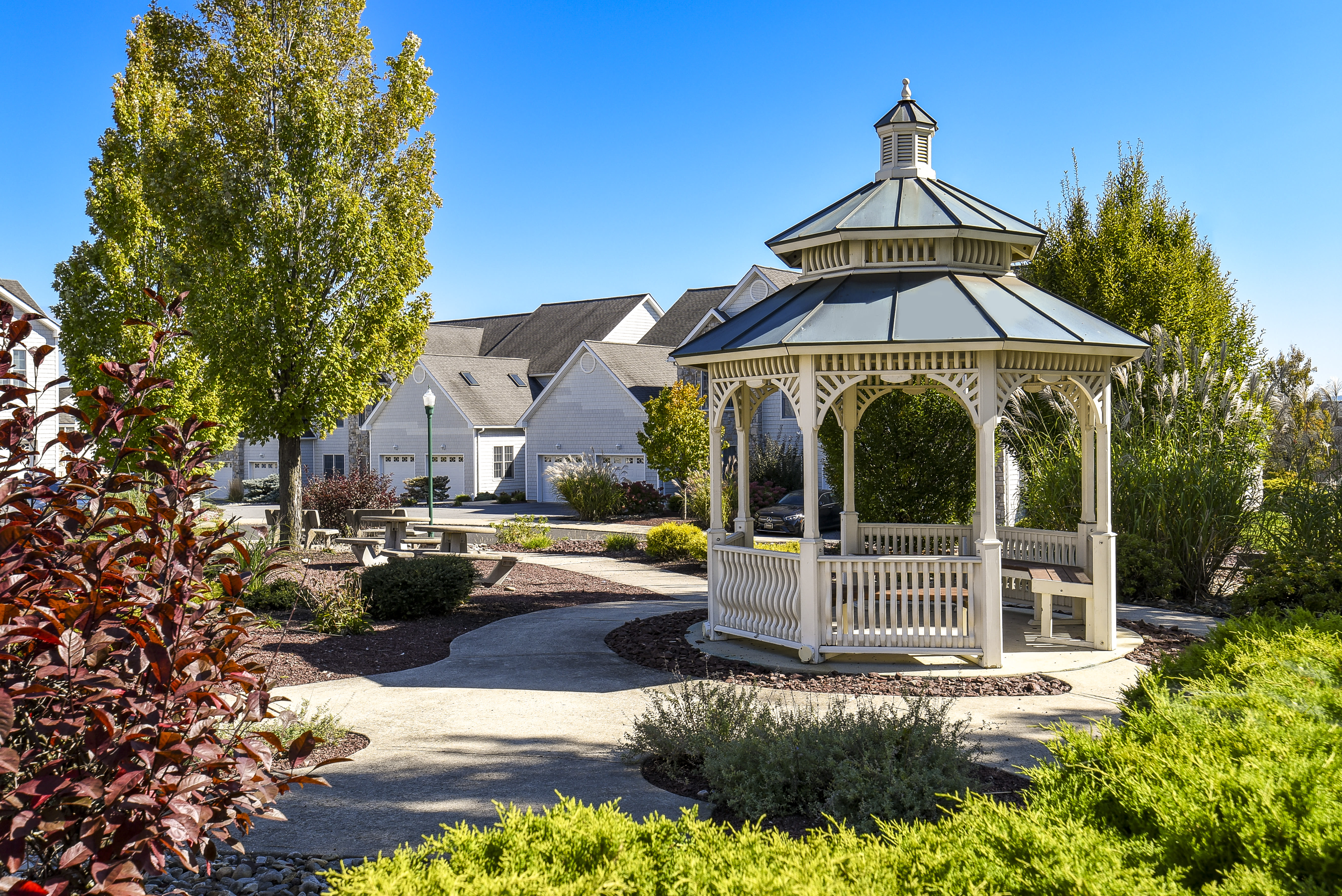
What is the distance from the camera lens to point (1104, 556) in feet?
32.2

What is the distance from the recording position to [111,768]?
9.25 ft

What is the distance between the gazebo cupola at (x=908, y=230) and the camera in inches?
386

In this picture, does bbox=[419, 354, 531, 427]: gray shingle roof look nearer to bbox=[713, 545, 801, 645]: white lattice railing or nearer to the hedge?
bbox=[713, 545, 801, 645]: white lattice railing

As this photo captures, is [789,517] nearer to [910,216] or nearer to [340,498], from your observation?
[340,498]

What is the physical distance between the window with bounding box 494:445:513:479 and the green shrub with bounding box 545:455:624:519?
937cm

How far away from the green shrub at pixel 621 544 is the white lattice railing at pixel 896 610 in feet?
36.9

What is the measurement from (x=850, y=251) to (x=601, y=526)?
1642cm

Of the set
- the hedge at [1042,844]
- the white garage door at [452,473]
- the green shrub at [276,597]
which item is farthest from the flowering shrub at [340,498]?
the hedge at [1042,844]

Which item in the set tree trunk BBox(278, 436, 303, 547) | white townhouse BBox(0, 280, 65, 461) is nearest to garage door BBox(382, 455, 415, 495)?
white townhouse BBox(0, 280, 65, 461)

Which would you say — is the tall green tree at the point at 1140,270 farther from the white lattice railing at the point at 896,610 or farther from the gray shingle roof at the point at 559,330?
the gray shingle roof at the point at 559,330

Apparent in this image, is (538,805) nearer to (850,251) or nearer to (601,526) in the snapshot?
(850,251)

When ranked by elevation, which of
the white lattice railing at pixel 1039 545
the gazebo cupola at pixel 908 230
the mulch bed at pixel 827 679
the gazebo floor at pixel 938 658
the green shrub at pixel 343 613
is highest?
the gazebo cupola at pixel 908 230

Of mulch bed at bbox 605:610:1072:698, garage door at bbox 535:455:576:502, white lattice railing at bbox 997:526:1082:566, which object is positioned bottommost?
mulch bed at bbox 605:610:1072:698

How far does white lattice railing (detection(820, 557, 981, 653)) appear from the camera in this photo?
8.92 m
